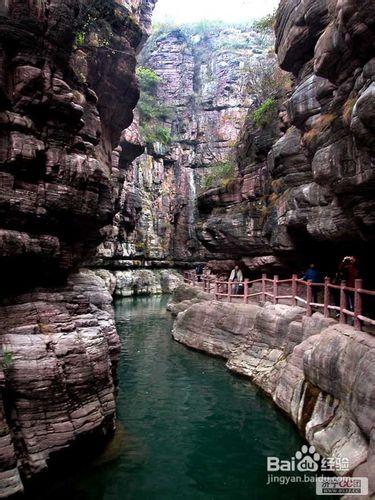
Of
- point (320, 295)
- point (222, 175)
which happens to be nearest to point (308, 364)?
point (320, 295)

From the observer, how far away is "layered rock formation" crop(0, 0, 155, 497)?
6.97 meters

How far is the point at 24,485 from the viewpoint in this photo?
6598mm

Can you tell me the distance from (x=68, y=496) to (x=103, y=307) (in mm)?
5255

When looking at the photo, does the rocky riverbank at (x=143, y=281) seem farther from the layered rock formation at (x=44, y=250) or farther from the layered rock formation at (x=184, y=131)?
the layered rock formation at (x=44, y=250)

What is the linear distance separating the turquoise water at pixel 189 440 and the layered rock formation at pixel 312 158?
18.7 feet

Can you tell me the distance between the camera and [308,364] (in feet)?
32.3

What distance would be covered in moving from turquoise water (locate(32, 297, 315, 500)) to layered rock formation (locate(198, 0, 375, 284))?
569 centimetres


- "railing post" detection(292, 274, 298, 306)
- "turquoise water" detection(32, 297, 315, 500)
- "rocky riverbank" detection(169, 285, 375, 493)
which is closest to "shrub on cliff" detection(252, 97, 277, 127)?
"railing post" detection(292, 274, 298, 306)

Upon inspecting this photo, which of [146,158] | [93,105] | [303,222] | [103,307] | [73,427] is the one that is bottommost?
[73,427]

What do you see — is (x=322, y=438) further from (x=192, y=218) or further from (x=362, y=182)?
(x=192, y=218)

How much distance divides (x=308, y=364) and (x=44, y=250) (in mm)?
6839

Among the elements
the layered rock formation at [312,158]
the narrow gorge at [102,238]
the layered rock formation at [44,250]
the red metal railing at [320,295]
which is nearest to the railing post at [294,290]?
the red metal railing at [320,295]

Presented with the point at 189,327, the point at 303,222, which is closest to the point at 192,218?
the point at 189,327

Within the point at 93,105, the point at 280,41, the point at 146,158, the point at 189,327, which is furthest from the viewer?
the point at 146,158
